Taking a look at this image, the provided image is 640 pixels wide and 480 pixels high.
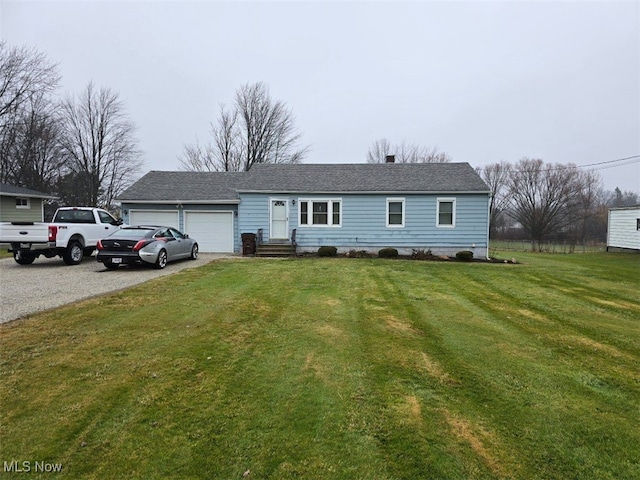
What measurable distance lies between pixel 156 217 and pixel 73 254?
5841mm

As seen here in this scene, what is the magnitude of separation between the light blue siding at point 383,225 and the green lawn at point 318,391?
9.48 metres

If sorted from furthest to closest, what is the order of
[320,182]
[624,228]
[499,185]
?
[499,185] < [624,228] < [320,182]

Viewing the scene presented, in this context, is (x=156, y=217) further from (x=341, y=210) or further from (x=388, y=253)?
(x=388, y=253)

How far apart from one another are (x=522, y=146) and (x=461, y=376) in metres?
44.4

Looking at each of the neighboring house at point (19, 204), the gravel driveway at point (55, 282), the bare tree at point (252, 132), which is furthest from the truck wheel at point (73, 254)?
the bare tree at point (252, 132)

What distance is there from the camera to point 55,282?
8.06 metres

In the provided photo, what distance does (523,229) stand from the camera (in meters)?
44.2

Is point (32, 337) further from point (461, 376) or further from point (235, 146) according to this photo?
point (235, 146)

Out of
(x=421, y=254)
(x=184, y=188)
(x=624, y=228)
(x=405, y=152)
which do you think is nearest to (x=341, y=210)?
(x=421, y=254)

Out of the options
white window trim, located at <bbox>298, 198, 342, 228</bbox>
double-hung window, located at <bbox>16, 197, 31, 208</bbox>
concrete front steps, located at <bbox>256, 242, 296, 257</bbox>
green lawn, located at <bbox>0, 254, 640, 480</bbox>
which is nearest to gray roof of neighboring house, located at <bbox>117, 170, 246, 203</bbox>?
concrete front steps, located at <bbox>256, 242, 296, 257</bbox>

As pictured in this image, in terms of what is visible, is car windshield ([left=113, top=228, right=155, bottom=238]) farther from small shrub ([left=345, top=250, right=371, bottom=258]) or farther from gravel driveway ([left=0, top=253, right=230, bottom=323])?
small shrub ([left=345, top=250, right=371, bottom=258])

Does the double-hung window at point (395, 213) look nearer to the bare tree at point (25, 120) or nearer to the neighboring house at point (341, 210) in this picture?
the neighboring house at point (341, 210)

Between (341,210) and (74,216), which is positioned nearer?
(74,216)

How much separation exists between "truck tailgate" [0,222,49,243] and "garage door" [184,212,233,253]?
671cm
